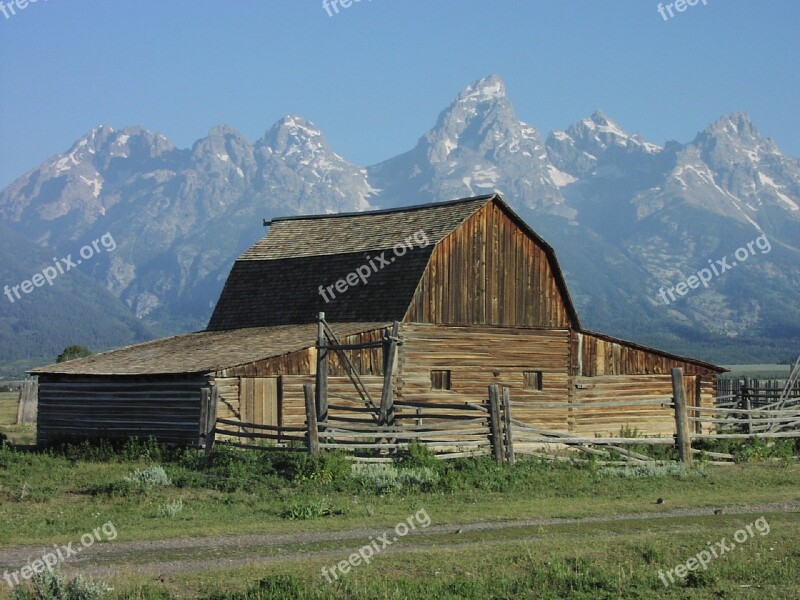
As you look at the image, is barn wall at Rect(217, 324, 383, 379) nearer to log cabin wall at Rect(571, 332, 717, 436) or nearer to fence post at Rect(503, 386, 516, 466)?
fence post at Rect(503, 386, 516, 466)

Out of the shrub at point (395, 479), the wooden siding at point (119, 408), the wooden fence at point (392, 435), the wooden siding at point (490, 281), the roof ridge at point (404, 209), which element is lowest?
the shrub at point (395, 479)

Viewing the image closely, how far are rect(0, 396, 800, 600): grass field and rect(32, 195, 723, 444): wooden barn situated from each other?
416cm

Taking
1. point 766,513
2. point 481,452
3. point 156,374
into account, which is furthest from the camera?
point 156,374

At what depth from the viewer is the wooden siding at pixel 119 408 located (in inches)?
1315

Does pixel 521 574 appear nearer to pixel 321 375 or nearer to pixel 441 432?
pixel 441 432

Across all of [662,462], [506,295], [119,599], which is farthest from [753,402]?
[119,599]

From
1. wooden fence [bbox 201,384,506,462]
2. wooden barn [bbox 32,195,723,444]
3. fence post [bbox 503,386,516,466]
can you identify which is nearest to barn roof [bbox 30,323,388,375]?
wooden barn [bbox 32,195,723,444]

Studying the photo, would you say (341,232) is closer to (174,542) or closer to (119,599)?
(174,542)

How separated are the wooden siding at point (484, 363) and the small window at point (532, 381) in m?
0.14

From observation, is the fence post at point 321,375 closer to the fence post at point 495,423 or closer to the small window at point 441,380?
the fence post at point 495,423

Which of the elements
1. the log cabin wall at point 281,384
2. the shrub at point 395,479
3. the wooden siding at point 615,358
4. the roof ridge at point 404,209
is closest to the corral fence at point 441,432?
the shrub at point 395,479

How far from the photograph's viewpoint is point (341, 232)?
4381 centimetres

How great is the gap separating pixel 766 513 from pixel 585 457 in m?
7.57

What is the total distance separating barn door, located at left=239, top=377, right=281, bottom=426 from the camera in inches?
1335
